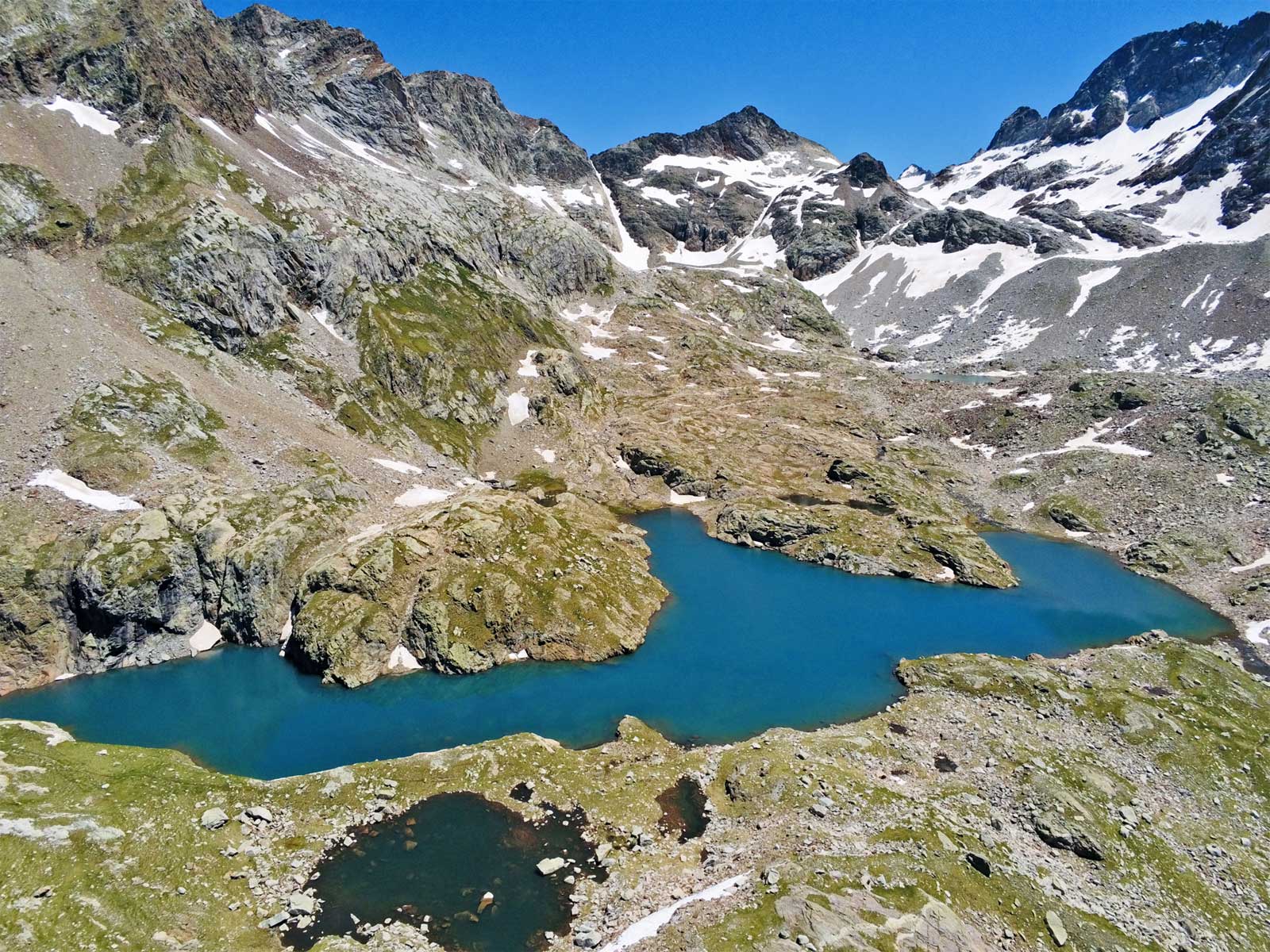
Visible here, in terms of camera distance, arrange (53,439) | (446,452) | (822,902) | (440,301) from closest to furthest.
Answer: (822,902)
(53,439)
(446,452)
(440,301)

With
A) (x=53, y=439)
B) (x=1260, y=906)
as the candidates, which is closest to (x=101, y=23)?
(x=53, y=439)

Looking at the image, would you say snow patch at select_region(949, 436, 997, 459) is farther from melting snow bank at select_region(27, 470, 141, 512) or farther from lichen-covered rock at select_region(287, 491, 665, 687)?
melting snow bank at select_region(27, 470, 141, 512)

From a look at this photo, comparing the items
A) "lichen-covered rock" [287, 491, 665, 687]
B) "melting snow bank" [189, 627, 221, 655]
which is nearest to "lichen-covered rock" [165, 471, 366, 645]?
A: "melting snow bank" [189, 627, 221, 655]

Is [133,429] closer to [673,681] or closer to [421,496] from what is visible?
[421,496]

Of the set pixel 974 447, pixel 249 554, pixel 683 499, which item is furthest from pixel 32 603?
pixel 974 447

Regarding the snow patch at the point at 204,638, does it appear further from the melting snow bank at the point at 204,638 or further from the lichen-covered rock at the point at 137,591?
the lichen-covered rock at the point at 137,591

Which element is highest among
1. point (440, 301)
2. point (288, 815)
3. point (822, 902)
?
point (440, 301)

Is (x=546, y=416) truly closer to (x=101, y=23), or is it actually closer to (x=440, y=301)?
(x=440, y=301)

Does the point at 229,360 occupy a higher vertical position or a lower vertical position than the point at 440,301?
lower
